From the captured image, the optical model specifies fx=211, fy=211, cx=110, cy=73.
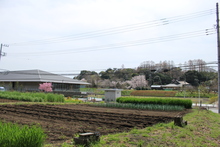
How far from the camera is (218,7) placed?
1866 cm

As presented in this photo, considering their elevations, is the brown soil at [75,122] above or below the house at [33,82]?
below

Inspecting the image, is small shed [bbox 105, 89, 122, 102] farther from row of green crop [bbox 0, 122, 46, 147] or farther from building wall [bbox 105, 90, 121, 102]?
row of green crop [bbox 0, 122, 46, 147]

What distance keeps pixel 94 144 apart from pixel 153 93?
131 ft

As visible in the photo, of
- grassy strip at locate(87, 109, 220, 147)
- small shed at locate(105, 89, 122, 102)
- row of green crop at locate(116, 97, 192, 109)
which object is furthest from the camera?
small shed at locate(105, 89, 122, 102)

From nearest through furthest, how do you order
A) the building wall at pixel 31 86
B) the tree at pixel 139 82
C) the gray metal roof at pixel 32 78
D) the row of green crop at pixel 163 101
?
1. the row of green crop at pixel 163 101
2. the building wall at pixel 31 86
3. the gray metal roof at pixel 32 78
4. the tree at pixel 139 82

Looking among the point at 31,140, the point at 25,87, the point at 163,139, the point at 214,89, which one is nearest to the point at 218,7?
the point at 163,139

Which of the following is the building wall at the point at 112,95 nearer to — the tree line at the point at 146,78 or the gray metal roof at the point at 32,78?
the gray metal roof at the point at 32,78

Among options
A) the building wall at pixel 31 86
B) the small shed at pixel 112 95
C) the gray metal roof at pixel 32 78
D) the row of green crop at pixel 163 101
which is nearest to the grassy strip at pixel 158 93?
the building wall at pixel 31 86

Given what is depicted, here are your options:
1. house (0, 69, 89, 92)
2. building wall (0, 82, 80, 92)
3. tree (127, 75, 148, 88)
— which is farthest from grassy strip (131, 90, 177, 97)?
tree (127, 75, 148, 88)

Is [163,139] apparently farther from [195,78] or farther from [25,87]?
[195,78]

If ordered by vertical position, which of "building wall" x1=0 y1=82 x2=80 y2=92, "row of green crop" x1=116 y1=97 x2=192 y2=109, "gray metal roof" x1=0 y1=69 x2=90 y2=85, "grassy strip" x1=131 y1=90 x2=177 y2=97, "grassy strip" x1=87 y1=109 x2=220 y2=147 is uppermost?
"gray metal roof" x1=0 y1=69 x2=90 y2=85

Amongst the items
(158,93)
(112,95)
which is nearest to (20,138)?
(112,95)

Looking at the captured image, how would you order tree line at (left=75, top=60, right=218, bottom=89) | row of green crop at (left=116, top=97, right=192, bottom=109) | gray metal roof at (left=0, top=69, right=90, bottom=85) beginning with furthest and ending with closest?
tree line at (left=75, top=60, right=218, bottom=89) < gray metal roof at (left=0, top=69, right=90, bottom=85) < row of green crop at (left=116, top=97, right=192, bottom=109)

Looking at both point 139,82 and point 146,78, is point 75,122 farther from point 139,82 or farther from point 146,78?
point 146,78
